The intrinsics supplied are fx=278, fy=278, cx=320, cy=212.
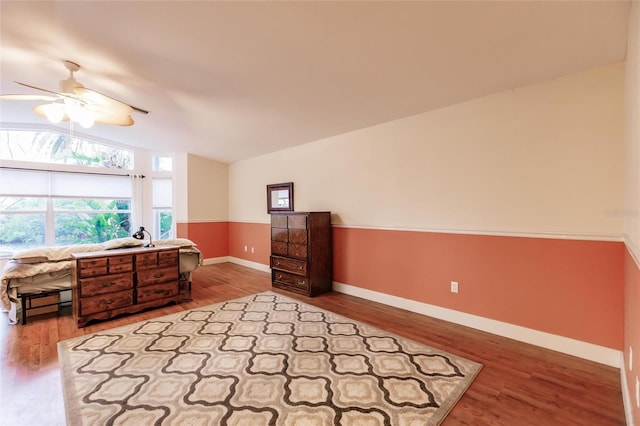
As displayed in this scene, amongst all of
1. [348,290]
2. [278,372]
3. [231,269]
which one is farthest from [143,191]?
[278,372]

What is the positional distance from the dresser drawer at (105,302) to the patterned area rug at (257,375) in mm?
389

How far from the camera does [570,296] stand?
237 centimetres

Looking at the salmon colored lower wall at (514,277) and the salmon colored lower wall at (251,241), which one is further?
the salmon colored lower wall at (251,241)

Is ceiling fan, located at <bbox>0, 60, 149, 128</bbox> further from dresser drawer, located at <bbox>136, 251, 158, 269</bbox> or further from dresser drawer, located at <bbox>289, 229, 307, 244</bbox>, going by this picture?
dresser drawer, located at <bbox>289, 229, 307, 244</bbox>

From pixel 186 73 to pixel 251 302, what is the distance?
2819 mm

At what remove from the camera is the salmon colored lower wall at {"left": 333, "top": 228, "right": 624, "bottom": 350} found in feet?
7.34

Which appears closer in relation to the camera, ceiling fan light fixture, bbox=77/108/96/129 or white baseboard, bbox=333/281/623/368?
white baseboard, bbox=333/281/623/368

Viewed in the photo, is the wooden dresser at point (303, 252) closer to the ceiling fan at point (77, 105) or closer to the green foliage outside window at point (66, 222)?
the ceiling fan at point (77, 105)

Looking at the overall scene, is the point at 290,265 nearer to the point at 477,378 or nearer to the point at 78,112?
the point at 477,378

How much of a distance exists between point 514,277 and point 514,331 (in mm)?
513

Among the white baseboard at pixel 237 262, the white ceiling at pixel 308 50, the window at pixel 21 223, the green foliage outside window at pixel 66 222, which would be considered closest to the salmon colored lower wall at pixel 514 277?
the white ceiling at pixel 308 50

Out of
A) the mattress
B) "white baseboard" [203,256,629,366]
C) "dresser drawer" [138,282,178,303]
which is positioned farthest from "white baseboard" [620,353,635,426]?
the mattress

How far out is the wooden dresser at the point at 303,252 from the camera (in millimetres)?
4031

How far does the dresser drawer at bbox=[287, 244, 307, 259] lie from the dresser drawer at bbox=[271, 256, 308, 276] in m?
0.08
